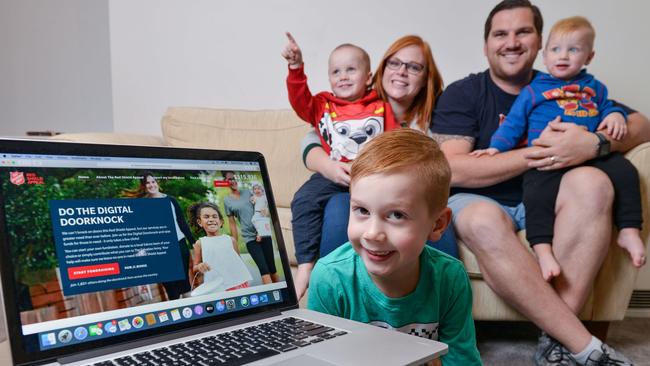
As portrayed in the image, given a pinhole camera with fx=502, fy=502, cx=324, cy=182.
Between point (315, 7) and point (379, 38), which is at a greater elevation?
point (315, 7)

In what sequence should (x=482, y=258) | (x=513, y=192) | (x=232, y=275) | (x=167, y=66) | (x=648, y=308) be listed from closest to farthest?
1. (x=232, y=275)
2. (x=482, y=258)
3. (x=513, y=192)
4. (x=648, y=308)
5. (x=167, y=66)

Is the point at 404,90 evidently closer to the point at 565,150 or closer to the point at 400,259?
the point at 565,150

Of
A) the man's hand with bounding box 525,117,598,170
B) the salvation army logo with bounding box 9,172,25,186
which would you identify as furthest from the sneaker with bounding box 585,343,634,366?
the salvation army logo with bounding box 9,172,25,186

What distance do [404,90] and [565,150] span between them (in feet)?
1.89

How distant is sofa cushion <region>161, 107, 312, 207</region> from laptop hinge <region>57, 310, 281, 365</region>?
140 centimetres

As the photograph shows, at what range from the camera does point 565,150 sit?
1.52 metres

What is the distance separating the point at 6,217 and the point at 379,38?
200 cm

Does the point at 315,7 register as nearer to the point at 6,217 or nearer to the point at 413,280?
the point at 413,280

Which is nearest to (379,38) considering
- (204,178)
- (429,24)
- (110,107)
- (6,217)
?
(429,24)

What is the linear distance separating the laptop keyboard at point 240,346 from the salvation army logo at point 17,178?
234 millimetres

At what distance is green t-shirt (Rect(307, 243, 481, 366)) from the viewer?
3.02ft

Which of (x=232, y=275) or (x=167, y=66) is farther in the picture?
(x=167, y=66)

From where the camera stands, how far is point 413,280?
926 mm

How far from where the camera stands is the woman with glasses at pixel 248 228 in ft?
2.57
